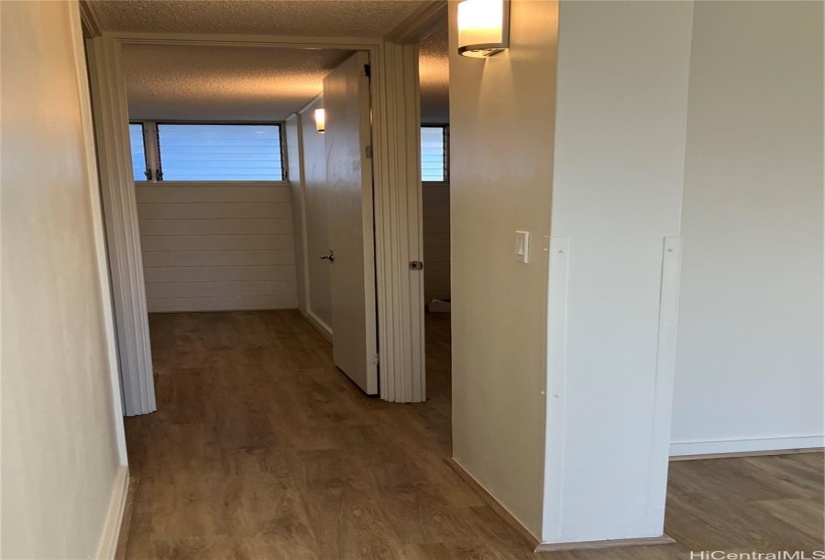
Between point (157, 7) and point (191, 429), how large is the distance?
2.05m

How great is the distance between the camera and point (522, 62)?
195 centimetres

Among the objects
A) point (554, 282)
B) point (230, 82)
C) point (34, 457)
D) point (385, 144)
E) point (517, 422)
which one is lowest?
point (517, 422)

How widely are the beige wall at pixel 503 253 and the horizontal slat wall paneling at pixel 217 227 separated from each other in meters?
4.31

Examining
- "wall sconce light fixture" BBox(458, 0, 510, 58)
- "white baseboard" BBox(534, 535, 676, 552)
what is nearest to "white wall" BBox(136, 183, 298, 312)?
"wall sconce light fixture" BBox(458, 0, 510, 58)

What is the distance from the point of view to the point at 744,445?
277cm

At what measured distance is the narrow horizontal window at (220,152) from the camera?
643 centimetres

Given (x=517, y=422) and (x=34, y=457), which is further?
(x=517, y=422)

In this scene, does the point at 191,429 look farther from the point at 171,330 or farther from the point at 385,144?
the point at 171,330

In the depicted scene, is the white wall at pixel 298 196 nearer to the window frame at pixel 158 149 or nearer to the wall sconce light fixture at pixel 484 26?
the window frame at pixel 158 149

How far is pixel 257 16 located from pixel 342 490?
2178 millimetres

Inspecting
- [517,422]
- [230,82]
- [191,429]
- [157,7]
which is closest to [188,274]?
[230,82]

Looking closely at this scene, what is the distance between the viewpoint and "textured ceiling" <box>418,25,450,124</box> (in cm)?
340

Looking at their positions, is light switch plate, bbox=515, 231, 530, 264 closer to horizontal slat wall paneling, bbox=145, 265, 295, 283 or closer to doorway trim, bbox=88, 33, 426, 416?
doorway trim, bbox=88, 33, 426, 416

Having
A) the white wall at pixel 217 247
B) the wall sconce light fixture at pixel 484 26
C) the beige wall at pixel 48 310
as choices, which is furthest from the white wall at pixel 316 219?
the wall sconce light fixture at pixel 484 26
